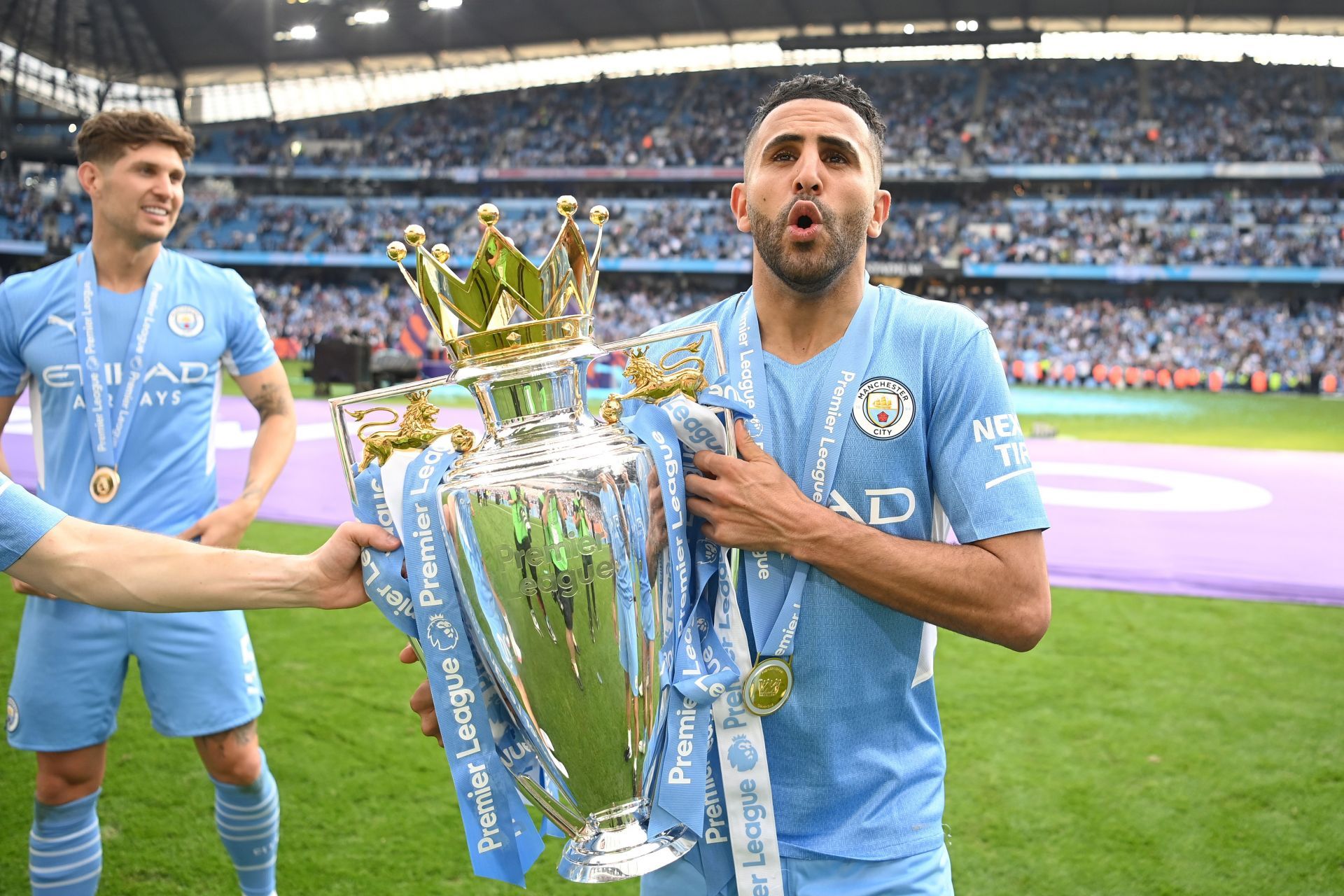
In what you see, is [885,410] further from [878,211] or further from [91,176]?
[91,176]

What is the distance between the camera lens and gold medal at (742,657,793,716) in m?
1.68

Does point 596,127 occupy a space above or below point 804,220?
above

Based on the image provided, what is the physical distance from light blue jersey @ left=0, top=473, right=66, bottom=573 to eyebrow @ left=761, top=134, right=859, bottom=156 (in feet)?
4.67

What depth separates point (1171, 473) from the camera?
11.2 meters

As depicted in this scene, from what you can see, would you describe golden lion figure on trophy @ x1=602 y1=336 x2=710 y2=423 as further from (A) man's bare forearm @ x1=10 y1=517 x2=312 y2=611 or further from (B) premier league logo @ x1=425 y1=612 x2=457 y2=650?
(A) man's bare forearm @ x1=10 y1=517 x2=312 y2=611

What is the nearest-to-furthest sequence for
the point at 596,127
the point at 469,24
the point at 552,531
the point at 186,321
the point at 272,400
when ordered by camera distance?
the point at 552,531
the point at 186,321
the point at 272,400
the point at 469,24
the point at 596,127

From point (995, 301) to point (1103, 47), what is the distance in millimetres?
11544

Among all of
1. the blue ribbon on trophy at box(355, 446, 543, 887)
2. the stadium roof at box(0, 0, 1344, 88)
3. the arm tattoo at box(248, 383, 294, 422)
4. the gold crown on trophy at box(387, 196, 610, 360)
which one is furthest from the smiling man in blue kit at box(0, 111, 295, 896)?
the stadium roof at box(0, 0, 1344, 88)

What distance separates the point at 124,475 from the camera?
310 cm

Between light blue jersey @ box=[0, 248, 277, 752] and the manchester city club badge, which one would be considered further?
light blue jersey @ box=[0, 248, 277, 752]

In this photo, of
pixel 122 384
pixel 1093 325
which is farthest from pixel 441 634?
pixel 1093 325

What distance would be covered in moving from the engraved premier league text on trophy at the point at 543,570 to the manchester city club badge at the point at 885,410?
35cm

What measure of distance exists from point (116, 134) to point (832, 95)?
92.9 inches

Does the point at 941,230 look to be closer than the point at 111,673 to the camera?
No
